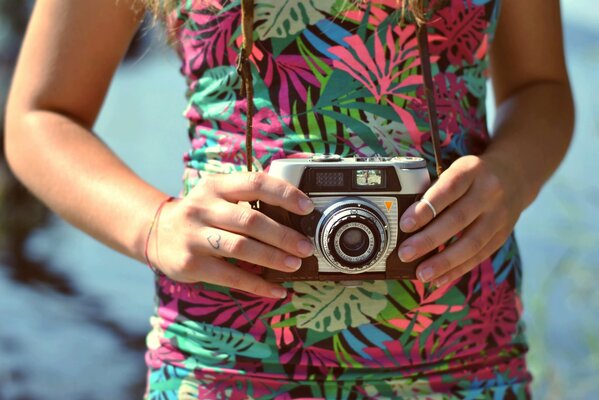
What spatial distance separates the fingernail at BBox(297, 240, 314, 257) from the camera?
0.91 metres

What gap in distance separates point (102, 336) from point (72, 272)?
0.33 metres

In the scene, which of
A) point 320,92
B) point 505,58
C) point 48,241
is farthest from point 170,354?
point 48,241

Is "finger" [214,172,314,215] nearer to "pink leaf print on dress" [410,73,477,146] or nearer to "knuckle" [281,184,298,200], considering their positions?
"knuckle" [281,184,298,200]

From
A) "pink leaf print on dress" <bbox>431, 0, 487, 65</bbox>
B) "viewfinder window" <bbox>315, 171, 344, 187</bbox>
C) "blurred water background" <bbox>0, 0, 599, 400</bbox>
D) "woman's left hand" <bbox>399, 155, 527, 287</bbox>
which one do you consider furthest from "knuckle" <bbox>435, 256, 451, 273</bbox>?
"blurred water background" <bbox>0, 0, 599, 400</bbox>

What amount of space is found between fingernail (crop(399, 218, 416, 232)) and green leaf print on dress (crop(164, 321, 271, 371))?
0.19m

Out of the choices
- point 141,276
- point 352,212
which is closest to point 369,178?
point 352,212

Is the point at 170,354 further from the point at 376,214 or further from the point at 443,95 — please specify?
the point at 443,95

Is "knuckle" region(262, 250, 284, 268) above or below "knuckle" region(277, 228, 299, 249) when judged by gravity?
below

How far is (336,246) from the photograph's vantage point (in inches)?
36.7

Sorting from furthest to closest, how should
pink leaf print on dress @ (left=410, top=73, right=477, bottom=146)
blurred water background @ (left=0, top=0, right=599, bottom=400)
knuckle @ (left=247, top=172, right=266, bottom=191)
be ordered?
blurred water background @ (left=0, top=0, right=599, bottom=400) < pink leaf print on dress @ (left=410, top=73, right=477, bottom=146) < knuckle @ (left=247, top=172, right=266, bottom=191)

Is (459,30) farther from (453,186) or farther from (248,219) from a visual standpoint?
(248,219)

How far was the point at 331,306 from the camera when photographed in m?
0.97

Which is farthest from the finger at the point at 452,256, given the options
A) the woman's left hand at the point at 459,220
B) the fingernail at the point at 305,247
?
the fingernail at the point at 305,247

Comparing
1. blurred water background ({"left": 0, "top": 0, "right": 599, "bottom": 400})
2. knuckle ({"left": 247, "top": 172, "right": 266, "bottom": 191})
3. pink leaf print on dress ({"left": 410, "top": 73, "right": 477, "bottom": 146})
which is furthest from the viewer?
blurred water background ({"left": 0, "top": 0, "right": 599, "bottom": 400})
